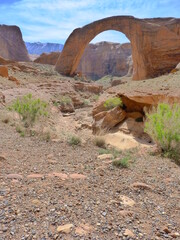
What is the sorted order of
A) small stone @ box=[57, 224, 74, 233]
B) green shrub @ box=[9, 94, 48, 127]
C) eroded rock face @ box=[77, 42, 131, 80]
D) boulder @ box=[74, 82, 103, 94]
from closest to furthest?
small stone @ box=[57, 224, 74, 233] < green shrub @ box=[9, 94, 48, 127] < boulder @ box=[74, 82, 103, 94] < eroded rock face @ box=[77, 42, 131, 80]

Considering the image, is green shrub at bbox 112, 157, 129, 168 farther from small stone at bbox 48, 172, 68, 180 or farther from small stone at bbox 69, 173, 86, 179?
small stone at bbox 48, 172, 68, 180

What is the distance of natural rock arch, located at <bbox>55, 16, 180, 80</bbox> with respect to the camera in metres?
15.9

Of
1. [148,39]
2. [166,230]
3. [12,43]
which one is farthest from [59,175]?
[12,43]

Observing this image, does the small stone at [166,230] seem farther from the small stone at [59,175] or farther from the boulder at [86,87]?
the boulder at [86,87]

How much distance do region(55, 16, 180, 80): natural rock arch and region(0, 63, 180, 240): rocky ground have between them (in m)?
13.5

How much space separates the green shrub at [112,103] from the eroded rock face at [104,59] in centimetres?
4118

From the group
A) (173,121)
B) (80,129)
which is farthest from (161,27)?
(173,121)

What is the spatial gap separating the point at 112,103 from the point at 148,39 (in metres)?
10.6

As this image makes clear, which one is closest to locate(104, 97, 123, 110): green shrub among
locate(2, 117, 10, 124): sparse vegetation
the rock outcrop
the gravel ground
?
locate(2, 117, 10, 124): sparse vegetation

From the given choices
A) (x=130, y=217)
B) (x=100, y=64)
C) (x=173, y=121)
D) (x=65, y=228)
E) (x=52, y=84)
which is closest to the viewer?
(x=65, y=228)

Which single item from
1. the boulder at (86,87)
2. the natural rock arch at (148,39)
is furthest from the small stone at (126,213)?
the boulder at (86,87)

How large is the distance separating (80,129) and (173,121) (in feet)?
17.1

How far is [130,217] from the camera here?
6.91 feet

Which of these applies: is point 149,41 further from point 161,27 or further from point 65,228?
point 65,228
